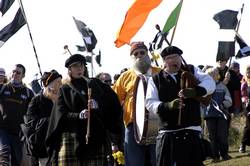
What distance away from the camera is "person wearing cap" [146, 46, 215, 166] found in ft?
25.1

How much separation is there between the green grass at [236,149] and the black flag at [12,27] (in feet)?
15.6

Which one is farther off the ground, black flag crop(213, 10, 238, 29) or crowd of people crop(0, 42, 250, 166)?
black flag crop(213, 10, 238, 29)

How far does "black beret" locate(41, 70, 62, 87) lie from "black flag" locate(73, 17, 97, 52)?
506 cm

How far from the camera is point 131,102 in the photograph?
9.23m

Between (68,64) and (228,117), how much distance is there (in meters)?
5.50

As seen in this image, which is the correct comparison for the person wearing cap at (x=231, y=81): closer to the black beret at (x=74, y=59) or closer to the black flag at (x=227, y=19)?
the black flag at (x=227, y=19)

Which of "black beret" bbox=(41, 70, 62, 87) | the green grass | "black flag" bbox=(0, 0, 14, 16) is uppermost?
"black flag" bbox=(0, 0, 14, 16)

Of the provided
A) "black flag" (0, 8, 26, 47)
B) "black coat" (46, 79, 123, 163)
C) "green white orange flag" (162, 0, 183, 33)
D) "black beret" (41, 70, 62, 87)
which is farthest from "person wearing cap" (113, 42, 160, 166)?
"black flag" (0, 8, 26, 47)

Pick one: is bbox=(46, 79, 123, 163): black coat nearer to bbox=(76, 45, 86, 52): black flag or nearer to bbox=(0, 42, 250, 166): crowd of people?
bbox=(0, 42, 250, 166): crowd of people

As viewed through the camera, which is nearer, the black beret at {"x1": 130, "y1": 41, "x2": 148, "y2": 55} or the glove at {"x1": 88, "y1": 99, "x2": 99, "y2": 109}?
the glove at {"x1": 88, "y1": 99, "x2": 99, "y2": 109}

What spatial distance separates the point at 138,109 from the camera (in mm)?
8992

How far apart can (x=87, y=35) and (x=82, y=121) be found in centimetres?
711

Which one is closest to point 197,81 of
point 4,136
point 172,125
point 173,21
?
point 172,125

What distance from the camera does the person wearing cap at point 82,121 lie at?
8117mm
